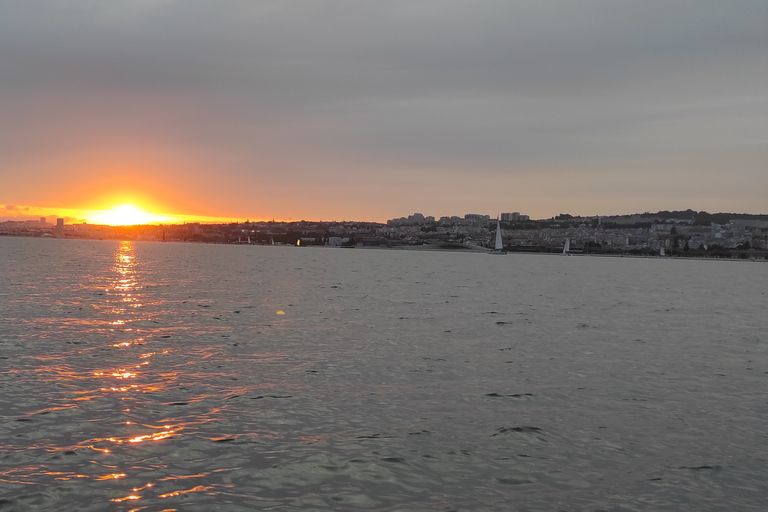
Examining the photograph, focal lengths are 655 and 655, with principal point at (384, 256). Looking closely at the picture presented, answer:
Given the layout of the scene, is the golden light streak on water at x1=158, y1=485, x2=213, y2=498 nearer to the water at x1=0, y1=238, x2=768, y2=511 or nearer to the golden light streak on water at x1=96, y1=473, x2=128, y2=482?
the water at x1=0, y1=238, x2=768, y2=511

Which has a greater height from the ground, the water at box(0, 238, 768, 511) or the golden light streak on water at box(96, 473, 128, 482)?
the golden light streak on water at box(96, 473, 128, 482)

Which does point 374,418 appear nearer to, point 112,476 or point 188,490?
point 188,490

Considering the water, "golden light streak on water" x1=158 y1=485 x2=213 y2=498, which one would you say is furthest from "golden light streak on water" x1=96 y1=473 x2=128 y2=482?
"golden light streak on water" x1=158 y1=485 x2=213 y2=498

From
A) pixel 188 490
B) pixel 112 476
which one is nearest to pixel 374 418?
pixel 188 490

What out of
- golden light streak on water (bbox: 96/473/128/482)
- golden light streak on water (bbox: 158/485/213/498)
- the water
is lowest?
the water

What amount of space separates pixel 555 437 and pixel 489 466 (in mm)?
2926

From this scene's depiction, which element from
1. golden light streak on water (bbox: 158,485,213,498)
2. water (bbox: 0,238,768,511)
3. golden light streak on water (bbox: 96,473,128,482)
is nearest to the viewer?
golden light streak on water (bbox: 158,485,213,498)

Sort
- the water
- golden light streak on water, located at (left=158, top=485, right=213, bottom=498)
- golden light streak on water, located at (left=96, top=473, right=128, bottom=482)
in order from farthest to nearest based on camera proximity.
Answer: golden light streak on water, located at (left=96, top=473, right=128, bottom=482) < the water < golden light streak on water, located at (left=158, top=485, right=213, bottom=498)

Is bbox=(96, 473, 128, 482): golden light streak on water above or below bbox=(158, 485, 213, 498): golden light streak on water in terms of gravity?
below

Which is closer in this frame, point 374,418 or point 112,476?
point 112,476

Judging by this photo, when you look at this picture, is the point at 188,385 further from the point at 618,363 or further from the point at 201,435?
the point at 618,363

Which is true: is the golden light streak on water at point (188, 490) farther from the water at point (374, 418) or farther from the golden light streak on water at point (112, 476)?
the golden light streak on water at point (112, 476)

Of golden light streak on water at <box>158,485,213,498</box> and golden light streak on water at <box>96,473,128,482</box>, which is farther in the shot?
golden light streak on water at <box>96,473,128,482</box>

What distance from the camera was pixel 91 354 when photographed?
25.6 meters
